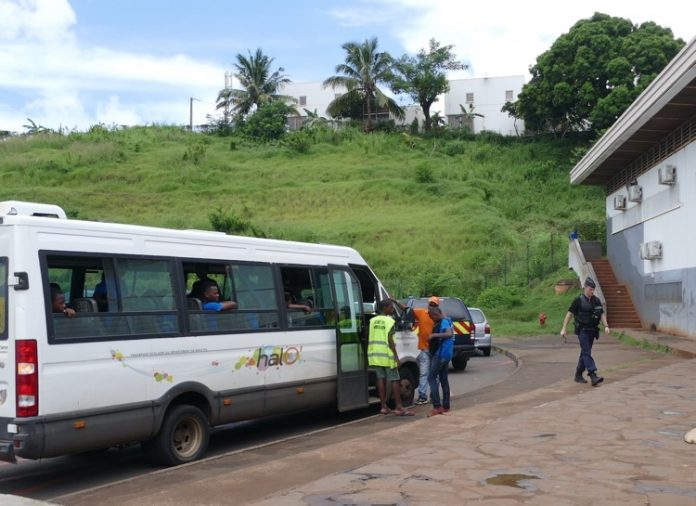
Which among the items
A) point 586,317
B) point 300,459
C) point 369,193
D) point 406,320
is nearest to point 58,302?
point 300,459

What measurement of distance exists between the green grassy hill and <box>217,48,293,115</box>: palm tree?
5.50 metres

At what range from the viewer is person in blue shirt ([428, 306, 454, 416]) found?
455 inches

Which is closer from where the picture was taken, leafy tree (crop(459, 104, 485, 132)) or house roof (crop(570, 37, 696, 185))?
house roof (crop(570, 37, 696, 185))

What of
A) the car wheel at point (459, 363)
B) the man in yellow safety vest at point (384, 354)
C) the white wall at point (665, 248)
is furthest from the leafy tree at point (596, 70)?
the man in yellow safety vest at point (384, 354)

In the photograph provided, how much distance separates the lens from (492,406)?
11.6 m

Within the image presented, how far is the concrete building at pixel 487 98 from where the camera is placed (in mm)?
75312

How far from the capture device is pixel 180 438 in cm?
891

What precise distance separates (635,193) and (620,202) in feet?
9.41

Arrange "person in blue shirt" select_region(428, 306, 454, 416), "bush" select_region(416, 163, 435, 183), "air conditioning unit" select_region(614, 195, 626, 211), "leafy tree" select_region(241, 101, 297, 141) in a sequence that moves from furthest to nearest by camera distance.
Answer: "leafy tree" select_region(241, 101, 297, 141) < "bush" select_region(416, 163, 435, 183) < "air conditioning unit" select_region(614, 195, 626, 211) < "person in blue shirt" select_region(428, 306, 454, 416)

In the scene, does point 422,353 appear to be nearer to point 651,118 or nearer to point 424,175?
point 651,118

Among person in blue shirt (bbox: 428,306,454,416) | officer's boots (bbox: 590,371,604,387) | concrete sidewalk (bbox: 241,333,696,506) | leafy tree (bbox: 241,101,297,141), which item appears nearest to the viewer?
concrete sidewalk (bbox: 241,333,696,506)

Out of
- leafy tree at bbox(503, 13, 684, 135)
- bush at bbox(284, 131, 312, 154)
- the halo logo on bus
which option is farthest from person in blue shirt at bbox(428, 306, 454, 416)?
bush at bbox(284, 131, 312, 154)

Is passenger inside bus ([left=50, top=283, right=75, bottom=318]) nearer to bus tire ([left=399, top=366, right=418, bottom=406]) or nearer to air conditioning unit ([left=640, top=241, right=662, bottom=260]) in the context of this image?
bus tire ([left=399, top=366, right=418, bottom=406])

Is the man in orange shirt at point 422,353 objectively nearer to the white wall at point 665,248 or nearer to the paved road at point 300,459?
the paved road at point 300,459
